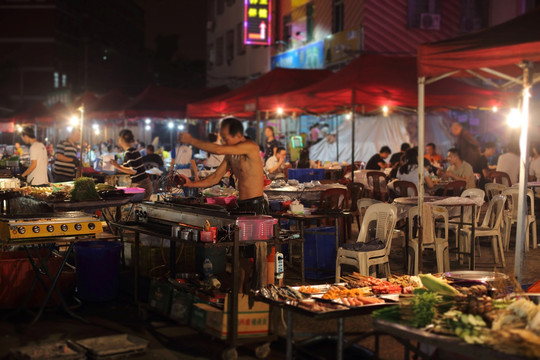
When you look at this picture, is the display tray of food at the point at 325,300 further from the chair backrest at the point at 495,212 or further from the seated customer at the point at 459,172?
the seated customer at the point at 459,172

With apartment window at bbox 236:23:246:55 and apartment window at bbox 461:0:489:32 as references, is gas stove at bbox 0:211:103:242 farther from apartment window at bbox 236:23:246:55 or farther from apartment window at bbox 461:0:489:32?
apartment window at bbox 236:23:246:55

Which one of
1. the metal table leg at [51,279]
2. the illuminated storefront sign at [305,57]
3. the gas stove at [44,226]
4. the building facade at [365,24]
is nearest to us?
the gas stove at [44,226]

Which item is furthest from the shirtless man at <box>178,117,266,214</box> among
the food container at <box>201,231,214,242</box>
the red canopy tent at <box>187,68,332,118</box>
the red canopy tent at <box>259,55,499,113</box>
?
the red canopy tent at <box>187,68,332,118</box>

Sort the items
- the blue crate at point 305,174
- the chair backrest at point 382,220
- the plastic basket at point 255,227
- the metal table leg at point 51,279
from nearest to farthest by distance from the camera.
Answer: the plastic basket at point 255,227, the metal table leg at point 51,279, the chair backrest at point 382,220, the blue crate at point 305,174

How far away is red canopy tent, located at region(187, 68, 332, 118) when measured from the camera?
1702 cm

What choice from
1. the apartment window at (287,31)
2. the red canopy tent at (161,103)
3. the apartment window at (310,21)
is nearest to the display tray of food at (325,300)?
the red canopy tent at (161,103)

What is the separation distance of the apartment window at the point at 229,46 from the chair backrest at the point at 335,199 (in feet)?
88.6

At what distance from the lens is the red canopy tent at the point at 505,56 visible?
634cm

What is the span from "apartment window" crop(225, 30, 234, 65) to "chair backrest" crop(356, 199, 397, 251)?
96.9 ft

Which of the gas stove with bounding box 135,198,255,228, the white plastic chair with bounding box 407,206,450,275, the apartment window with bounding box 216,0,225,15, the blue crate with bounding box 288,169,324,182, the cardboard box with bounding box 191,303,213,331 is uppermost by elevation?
the apartment window with bounding box 216,0,225,15

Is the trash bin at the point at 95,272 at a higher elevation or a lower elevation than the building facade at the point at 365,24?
lower

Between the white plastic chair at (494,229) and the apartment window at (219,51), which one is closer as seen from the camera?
the white plastic chair at (494,229)

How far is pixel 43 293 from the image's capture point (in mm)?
7793

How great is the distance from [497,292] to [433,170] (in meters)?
10.1
